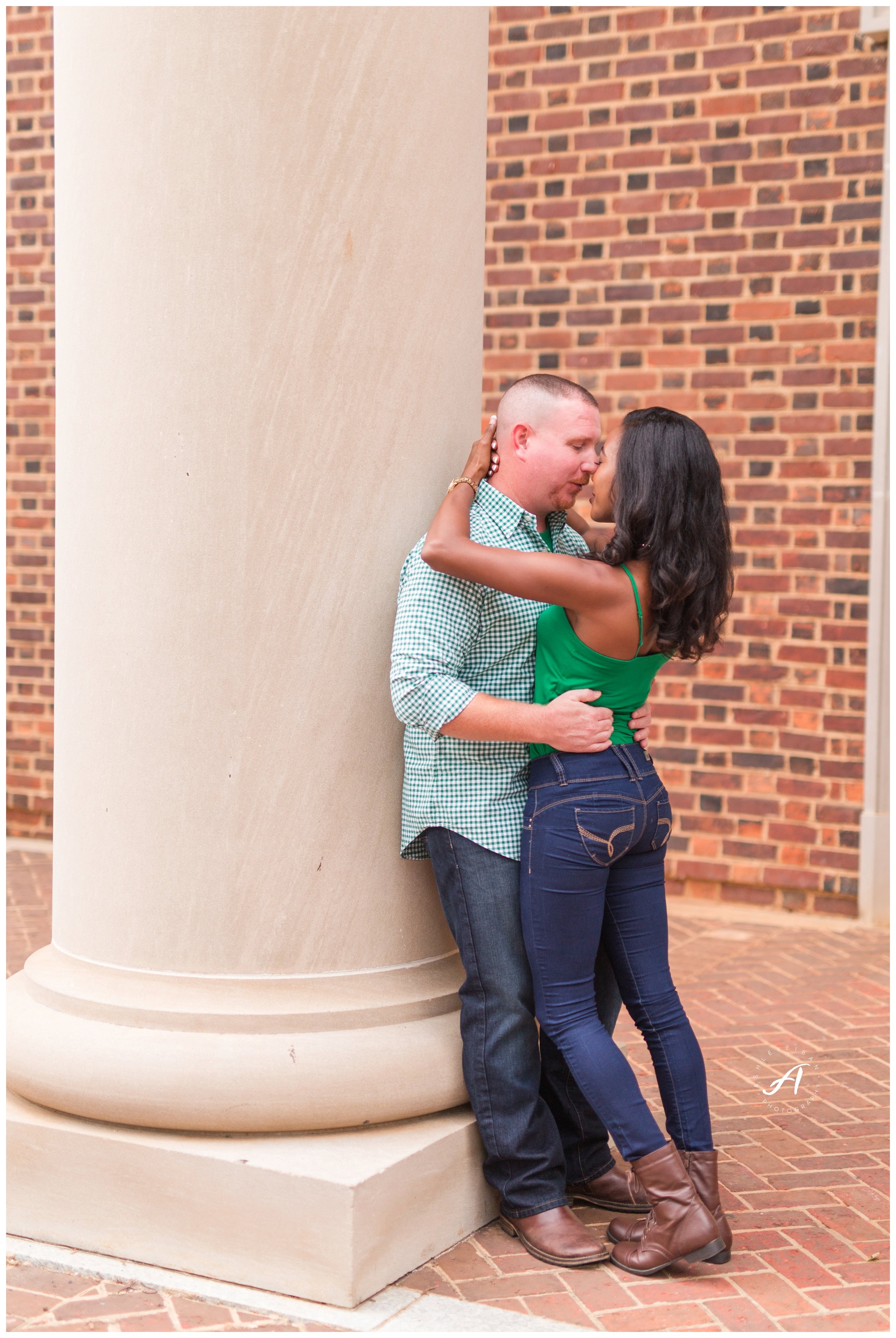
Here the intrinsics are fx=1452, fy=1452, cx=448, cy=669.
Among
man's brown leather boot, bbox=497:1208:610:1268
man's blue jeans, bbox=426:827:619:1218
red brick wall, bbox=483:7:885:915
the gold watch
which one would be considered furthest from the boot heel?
red brick wall, bbox=483:7:885:915

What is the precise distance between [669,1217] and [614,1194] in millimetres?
403

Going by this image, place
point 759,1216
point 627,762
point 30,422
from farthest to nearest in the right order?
point 30,422
point 759,1216
point 627,762

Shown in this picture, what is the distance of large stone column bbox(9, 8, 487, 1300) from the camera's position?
Result: 2955mm

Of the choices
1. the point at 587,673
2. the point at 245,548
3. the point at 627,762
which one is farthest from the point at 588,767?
the point at 245,548

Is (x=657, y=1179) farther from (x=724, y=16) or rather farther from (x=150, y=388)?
(x=724, y=16)

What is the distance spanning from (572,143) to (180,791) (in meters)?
4.66

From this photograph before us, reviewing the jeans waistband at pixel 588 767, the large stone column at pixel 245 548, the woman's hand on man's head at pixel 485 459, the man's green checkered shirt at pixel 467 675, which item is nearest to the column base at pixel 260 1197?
the large stone column at pixel 245 548

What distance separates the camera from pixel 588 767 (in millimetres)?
2992

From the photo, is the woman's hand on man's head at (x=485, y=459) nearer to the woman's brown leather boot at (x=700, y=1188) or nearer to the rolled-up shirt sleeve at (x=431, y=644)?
the rolled-up shirt sleeve at (x=431, y=644)

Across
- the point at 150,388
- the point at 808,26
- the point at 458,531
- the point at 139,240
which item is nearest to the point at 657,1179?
the point at 458,531

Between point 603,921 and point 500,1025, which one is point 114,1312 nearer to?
point 500,1025

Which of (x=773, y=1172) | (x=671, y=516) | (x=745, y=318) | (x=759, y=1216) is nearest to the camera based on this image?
(x=671, y=516)

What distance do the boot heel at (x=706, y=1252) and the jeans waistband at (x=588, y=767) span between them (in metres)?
0.97

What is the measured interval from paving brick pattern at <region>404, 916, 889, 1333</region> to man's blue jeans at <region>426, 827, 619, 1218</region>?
17 cm
